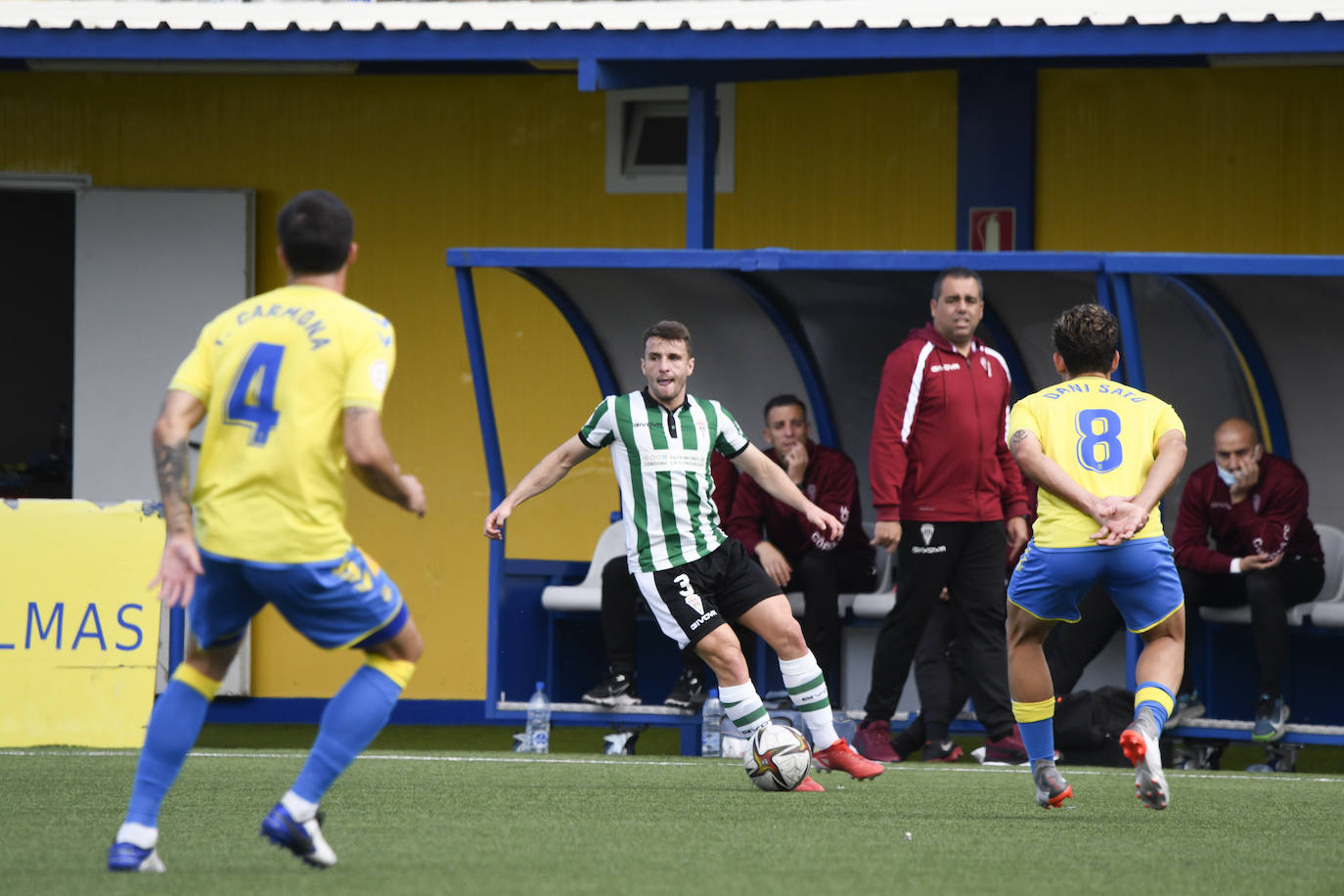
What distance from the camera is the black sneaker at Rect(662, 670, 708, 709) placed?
28.9ft

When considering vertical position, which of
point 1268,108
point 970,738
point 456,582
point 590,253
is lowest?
point 970,738

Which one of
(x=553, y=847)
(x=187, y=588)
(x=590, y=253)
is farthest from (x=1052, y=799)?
(x=590, y=253)

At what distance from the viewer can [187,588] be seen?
4195 millimetres

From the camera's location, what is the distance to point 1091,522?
19.2 feet

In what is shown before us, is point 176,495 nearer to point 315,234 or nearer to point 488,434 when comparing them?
point 315,234

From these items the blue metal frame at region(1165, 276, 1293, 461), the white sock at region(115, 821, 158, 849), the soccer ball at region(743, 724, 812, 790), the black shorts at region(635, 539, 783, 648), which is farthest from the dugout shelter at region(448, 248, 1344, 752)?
the white sock at region(115, 821, 158, 849)

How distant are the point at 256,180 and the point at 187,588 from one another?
701 centimetres

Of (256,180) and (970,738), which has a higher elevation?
(256,180)

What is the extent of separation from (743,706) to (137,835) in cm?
279

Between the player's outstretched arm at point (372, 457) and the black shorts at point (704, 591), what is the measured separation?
95.4 inches

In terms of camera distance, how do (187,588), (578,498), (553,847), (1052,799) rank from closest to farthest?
(187,588)
(553,847)
(1052,799)
(578,498)

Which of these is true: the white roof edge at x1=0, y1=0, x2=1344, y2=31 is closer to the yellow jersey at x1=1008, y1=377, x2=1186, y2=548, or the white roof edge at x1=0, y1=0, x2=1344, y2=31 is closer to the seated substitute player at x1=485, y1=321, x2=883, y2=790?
the seated substitute player at x1=485, y1=321, x2=883, y2=790

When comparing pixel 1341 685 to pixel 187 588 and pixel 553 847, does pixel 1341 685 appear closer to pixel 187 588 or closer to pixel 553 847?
pixel 553 847

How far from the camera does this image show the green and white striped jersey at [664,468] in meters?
6.80
